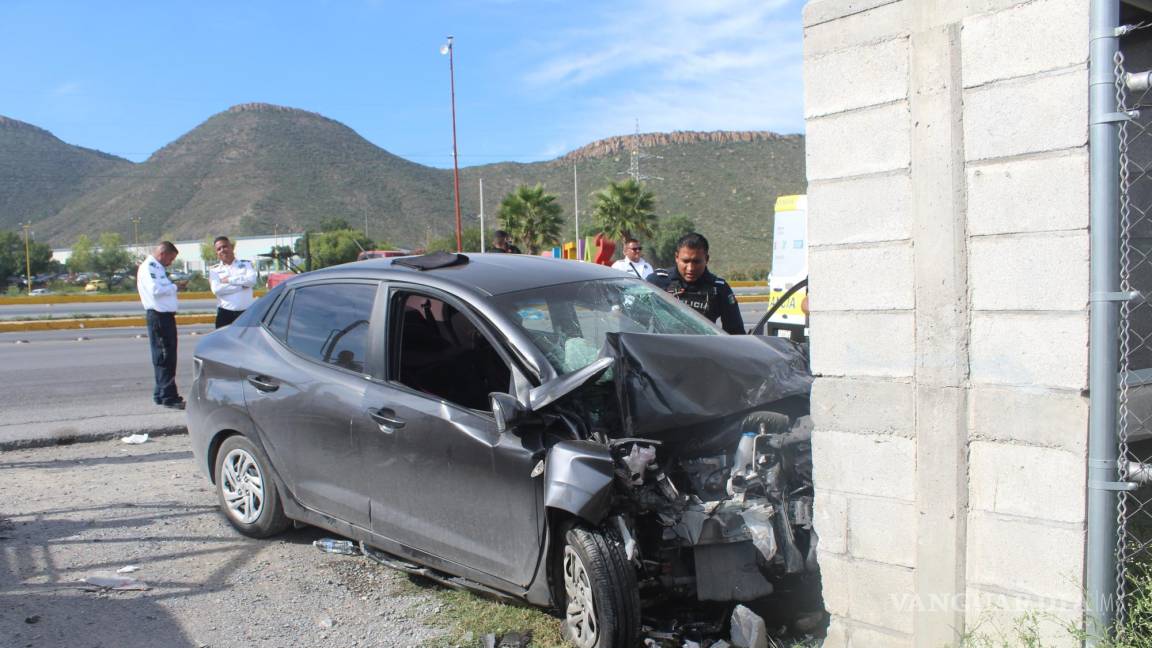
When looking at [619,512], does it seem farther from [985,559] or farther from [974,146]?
[974,146]

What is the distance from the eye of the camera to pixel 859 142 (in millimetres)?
3127

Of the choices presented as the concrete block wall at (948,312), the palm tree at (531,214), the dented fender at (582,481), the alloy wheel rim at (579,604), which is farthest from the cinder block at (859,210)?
the palm tree at (531,214)

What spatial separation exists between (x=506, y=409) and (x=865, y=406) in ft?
4.47

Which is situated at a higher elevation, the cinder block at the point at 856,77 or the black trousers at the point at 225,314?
the cinder block at the point at 856,77

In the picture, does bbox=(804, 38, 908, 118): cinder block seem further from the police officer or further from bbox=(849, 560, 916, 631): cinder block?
the police officer

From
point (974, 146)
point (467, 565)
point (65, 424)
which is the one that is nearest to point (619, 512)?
point (467, 565)

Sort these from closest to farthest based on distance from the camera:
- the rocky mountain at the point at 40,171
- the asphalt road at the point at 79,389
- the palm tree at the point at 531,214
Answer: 1. the asphalt road at the point at 79,389
2. the palm tree at the point at 531,214
3. the rocky mountain at the point at 40,171

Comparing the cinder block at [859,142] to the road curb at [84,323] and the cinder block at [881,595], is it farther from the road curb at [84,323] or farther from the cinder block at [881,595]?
the road curb at [84,323]

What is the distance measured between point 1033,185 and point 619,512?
1843 mm

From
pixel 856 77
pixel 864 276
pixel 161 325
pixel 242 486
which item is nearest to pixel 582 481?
pixel 864 276

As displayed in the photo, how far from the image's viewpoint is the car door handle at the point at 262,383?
15.8 ft

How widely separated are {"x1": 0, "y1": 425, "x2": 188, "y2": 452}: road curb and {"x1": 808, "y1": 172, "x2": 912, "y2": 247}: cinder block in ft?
22.8

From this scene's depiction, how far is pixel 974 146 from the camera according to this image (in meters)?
2.81

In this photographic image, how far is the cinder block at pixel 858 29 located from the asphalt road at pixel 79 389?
283 inches
